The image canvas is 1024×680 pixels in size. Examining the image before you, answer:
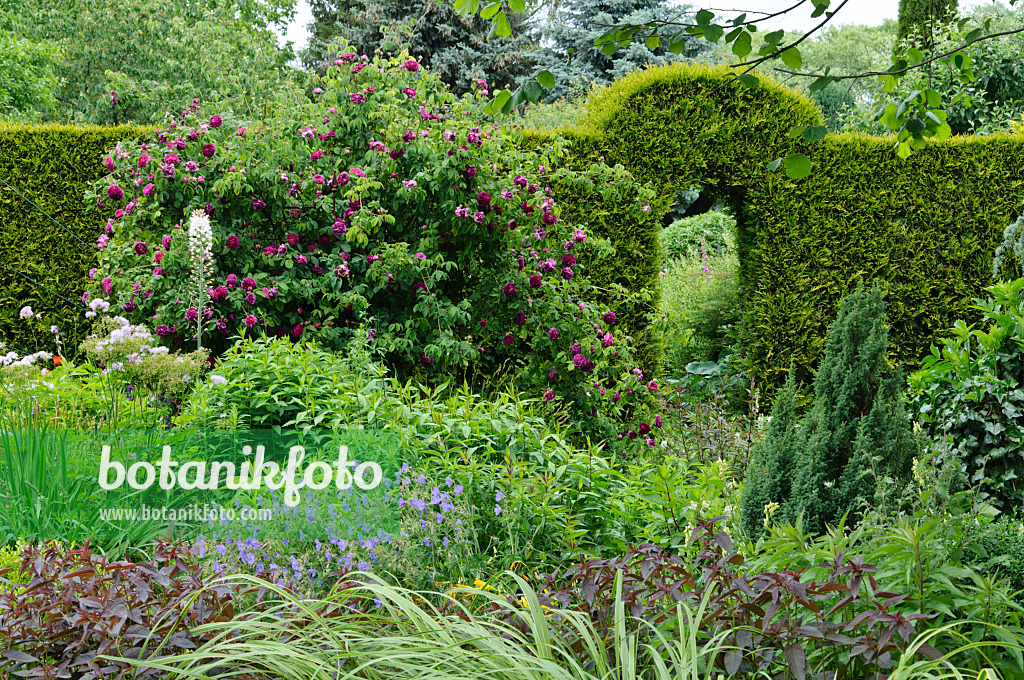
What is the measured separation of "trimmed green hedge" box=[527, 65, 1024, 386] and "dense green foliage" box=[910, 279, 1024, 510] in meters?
3.10

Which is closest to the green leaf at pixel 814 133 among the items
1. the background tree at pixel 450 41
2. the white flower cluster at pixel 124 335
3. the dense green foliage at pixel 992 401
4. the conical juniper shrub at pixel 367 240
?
the dense green foliage at pixel 992 401

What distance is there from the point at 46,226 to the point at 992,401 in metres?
7.50

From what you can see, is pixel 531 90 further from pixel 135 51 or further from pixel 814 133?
pixel 135 51

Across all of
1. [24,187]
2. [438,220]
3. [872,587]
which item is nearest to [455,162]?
[438,220]

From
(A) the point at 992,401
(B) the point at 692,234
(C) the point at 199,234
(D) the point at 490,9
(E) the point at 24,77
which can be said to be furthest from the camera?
(B) the point at 692,234

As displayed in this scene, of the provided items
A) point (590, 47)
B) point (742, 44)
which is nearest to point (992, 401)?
point (742, 44)

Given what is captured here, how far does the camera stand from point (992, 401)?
3875mm

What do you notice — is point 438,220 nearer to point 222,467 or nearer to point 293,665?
point 222,467

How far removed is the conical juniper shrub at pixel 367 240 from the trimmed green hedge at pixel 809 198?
5.36ft

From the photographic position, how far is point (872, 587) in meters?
1.97

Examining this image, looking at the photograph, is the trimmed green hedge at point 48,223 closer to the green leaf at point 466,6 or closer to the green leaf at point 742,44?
the green leaf at point 466,6

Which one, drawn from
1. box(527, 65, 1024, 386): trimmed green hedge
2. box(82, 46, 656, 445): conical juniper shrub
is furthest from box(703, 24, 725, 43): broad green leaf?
box(527, 65, 1024, 386): trimmed green hedge

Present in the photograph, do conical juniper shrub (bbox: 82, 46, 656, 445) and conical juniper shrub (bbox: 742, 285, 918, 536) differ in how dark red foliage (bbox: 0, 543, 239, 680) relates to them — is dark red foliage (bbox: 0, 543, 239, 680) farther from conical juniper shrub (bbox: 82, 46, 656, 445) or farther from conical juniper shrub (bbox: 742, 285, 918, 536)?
conical juniper shrub (bbox: 82, 46, 656, 445)

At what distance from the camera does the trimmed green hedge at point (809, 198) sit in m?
6.85
